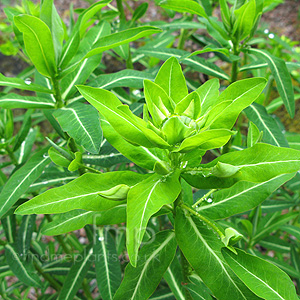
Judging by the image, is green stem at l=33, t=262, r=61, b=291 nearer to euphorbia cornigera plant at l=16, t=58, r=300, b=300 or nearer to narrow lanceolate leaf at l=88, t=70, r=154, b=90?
euphorbia cornigera plant at l=16, t=58, r=300, b=300

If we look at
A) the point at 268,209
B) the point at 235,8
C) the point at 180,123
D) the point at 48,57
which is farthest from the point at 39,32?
the point at 268,209

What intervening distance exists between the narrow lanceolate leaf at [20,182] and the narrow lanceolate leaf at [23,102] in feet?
0.60

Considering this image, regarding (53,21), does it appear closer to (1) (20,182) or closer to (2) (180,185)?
(1) (20,182)

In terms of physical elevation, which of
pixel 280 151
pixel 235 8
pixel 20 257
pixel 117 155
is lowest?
pixel 20 257

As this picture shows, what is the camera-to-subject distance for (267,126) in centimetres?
108

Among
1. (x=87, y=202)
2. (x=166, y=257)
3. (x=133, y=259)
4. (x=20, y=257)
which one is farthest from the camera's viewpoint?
(x=20, y=257)

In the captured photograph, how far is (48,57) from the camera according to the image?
0.94 m

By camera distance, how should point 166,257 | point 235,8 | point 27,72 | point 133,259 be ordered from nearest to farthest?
point 133,259, point 166,257, point 235,8, point 27,72

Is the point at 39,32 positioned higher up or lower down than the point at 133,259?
higher up

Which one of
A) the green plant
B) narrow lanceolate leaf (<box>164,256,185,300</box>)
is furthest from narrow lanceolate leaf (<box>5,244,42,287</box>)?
narrow lanceolate leaf (<box>164,256,185,300</box>)

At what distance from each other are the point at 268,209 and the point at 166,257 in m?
0.73

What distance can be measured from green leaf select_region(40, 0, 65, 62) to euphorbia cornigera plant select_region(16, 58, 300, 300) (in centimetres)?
34

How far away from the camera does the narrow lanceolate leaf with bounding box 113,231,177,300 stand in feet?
2.60

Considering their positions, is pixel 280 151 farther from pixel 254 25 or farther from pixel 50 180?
pixel 50 180
